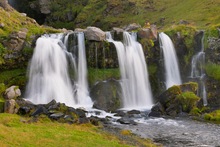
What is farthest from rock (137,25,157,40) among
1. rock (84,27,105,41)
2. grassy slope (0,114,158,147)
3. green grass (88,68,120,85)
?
grassy slope (0,114,158,147)

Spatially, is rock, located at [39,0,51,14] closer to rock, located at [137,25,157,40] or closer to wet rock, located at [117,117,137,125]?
rock, located at [137,25,157,40]

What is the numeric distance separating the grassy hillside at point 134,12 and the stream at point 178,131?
34119mm

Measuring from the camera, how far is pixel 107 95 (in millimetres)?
48938

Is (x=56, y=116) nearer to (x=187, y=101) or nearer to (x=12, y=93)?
(x=12, y=93)

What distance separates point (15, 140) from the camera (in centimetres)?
2192

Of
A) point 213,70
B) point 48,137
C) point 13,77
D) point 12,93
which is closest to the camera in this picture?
point 48,137

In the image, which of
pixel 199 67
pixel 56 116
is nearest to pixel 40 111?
pixel 56 116

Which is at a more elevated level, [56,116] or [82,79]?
[82,79]

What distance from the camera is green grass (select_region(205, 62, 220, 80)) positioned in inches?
2047

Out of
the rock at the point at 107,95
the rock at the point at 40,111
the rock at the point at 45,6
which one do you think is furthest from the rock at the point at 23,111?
the rock at the point at 45,6

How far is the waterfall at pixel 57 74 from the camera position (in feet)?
160

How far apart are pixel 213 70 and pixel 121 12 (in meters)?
45.6

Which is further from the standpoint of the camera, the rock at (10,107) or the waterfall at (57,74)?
the waterfall at (57,74)

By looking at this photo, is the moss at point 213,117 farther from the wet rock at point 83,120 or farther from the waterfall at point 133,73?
the wet rock at point 83,120
